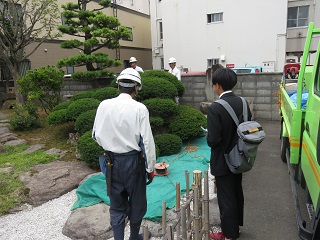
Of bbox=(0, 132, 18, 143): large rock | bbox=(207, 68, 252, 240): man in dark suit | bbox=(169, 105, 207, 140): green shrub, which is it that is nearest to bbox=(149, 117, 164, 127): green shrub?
bbox=(169, 105, 207, 140): green shrub

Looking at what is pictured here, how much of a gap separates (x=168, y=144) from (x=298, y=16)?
17.9 m

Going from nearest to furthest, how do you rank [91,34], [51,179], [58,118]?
1. [51,179]
2. [58,118]
3. [91,34]

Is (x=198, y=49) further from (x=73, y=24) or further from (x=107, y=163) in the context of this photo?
(x=107, y=163)

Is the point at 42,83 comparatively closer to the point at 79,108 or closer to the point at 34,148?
the point at 34,148

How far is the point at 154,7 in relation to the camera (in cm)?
2141

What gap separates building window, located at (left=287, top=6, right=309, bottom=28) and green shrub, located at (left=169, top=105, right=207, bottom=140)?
16642 millimetres

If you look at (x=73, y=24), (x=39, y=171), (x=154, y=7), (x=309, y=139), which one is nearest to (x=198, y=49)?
(x=154, y=7)

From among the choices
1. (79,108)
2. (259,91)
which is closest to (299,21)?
(259,91)

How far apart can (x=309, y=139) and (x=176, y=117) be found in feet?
12.0

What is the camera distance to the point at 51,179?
4652 mm

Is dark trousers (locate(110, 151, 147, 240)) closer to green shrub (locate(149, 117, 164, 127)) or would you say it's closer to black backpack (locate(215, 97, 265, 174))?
black backpack (locate(215, 97, 265, 174))

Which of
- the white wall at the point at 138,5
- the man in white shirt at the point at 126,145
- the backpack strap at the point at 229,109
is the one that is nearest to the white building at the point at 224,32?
the white wall at the point at 138,5

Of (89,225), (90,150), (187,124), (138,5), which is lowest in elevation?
(89,225)

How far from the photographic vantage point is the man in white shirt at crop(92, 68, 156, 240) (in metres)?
2.61
